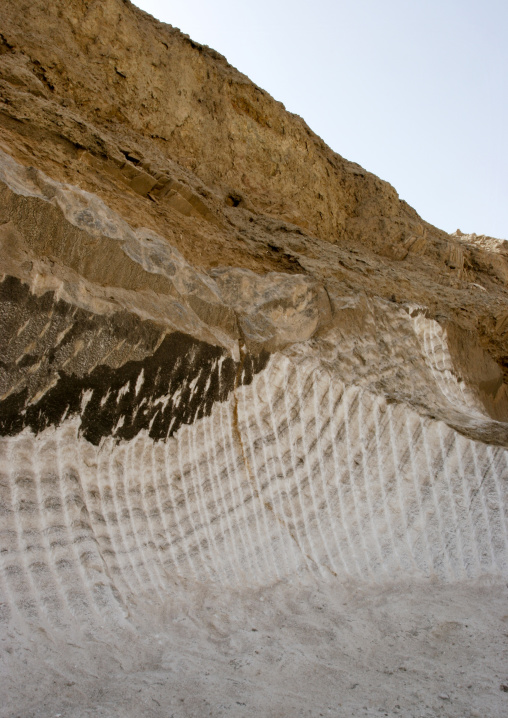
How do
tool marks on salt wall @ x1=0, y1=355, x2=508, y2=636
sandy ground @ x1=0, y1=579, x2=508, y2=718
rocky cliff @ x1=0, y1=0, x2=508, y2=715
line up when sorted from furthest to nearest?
1. rocky cliff @ x1=0, y1=0, x2=508, y2=715
2. tool marks on salt wall @ x1=0, y1=355, x2=508, y2=636
3. sandy ground @ x1=0, y1=579, x2=508, y2=718

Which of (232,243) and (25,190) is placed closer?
(25,190)

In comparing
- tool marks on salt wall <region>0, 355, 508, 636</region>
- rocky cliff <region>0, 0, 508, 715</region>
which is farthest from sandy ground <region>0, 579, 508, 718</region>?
tool marks on salt wall <region>0, 355, 508, 636</region>

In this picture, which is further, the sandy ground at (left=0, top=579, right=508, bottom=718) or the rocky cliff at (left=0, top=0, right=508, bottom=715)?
the rocky cliff at (left=0, top=0, right=508, bottom=715)

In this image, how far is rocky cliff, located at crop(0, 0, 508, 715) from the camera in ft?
8.76

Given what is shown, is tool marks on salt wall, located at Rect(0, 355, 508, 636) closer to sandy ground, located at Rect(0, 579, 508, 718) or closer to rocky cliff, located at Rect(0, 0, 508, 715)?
rocky cliff, located at Rect(0, 0, 508, 715)

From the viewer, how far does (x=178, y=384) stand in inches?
134

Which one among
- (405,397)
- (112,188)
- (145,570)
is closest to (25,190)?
(112,188)

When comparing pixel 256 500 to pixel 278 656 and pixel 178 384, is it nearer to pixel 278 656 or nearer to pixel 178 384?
pixel 178 384

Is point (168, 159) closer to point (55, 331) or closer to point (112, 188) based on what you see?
point (112, 188)

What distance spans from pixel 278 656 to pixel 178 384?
5.43 ft

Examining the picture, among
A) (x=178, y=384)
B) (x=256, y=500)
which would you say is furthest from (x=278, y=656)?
(x=178, y=384)

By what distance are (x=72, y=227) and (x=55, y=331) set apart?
64 cm

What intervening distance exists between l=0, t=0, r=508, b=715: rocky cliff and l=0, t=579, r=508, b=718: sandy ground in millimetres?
42

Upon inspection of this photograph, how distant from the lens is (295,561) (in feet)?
10.7
